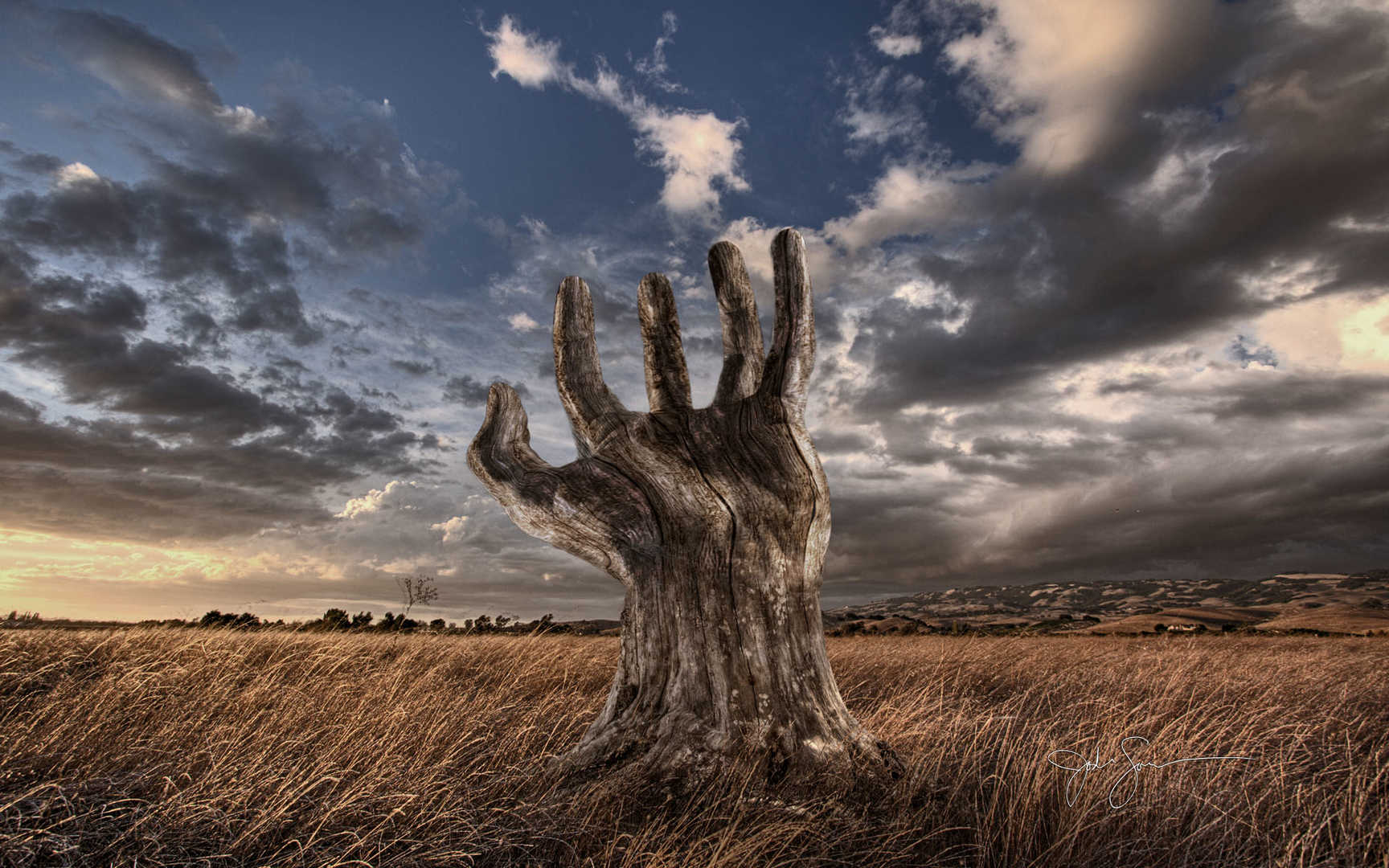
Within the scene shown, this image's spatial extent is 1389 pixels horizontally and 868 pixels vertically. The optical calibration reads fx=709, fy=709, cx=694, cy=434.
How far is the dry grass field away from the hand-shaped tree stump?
1.43ft

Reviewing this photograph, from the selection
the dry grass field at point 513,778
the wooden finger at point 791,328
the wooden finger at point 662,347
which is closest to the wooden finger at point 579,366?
the wooden finger at point 662,347

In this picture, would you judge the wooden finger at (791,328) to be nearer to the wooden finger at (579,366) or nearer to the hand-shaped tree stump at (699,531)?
the hand-shaped tree stump at (699,531)

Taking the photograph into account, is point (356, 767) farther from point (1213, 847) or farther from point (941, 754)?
point (1213, 847)

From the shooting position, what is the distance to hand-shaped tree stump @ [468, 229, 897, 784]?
13.8 feet

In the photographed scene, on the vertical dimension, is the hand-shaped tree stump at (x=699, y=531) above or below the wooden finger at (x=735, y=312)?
below

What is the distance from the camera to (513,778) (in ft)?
13.5

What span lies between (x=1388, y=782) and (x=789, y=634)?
196 inches

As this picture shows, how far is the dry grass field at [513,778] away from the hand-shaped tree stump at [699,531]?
43cm

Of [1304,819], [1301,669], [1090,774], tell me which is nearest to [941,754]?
[1090,774]
